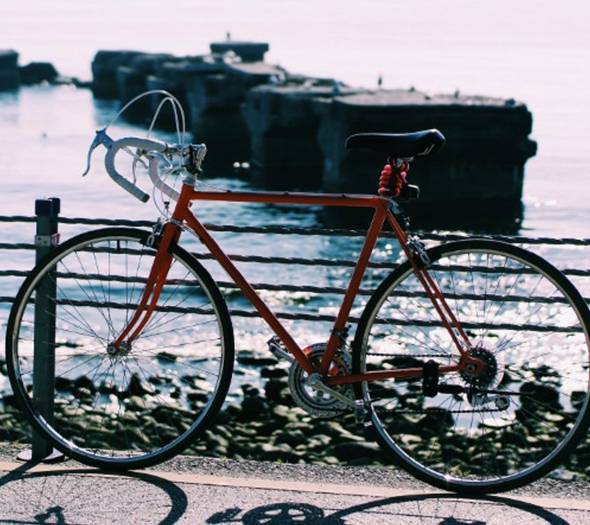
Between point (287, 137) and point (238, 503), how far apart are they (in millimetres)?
56435

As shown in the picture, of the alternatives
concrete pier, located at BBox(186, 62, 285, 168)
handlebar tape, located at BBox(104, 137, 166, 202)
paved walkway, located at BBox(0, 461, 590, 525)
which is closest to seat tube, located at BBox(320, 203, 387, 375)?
paved walkway, located at BBox(0, 461, 590, 525)

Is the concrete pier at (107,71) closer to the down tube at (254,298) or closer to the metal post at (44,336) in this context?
the metal post at (44,336)

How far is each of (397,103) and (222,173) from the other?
1715 cm

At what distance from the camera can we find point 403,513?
499 cm

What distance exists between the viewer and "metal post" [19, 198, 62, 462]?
5.58m

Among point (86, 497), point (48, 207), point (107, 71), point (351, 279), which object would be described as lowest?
point (107, 71)

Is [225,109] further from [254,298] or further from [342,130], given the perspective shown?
[254,298]

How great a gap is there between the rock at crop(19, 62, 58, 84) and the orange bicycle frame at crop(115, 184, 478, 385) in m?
129

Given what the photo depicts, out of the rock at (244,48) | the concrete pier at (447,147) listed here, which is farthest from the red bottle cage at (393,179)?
the rock at (244,48)

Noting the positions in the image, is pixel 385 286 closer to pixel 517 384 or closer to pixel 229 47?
pixel 517 384

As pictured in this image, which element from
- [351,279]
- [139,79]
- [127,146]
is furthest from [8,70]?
[351,279]

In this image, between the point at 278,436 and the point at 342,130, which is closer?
the point at 278,436

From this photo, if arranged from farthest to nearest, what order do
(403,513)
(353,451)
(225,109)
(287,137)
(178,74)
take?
(178,74), (225,109), (287,137), (353,451), (403,513)

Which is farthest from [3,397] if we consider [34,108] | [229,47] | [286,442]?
[229,47]
